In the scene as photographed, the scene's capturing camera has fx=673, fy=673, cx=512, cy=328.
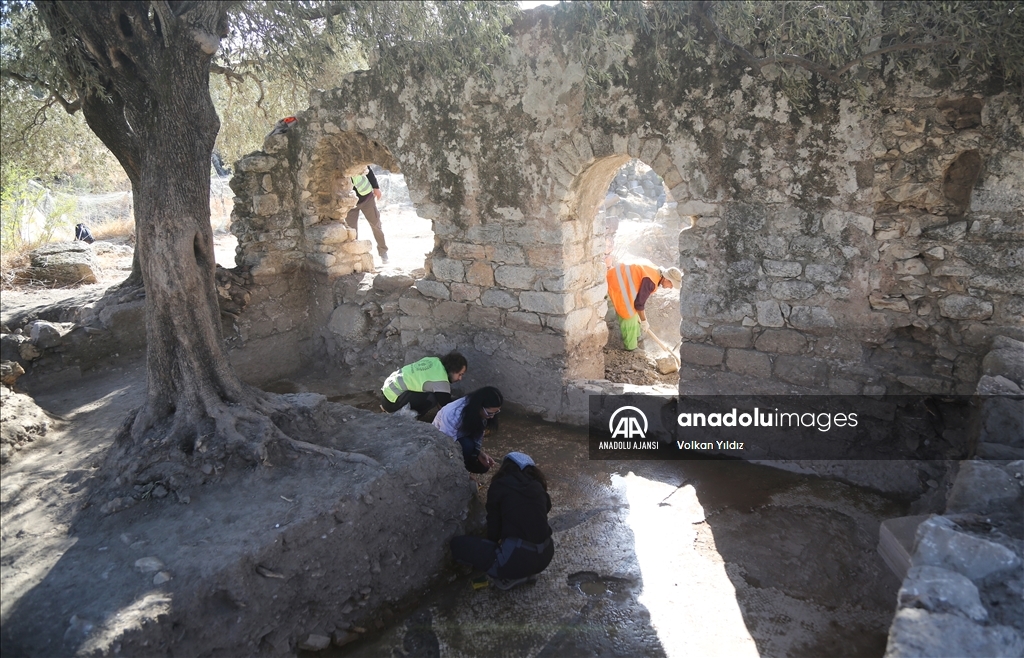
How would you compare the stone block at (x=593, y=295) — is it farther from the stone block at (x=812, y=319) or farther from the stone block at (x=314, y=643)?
the stone block at (x=314, y=643)

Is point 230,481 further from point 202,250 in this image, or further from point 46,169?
point 46,169

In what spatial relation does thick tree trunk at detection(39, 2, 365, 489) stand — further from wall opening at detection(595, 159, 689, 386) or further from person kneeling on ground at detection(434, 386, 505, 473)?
wall opening at detection(595, 159, 689, 386)

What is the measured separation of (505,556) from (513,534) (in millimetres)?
139

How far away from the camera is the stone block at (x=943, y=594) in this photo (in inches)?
104

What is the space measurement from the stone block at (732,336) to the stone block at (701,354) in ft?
0.23

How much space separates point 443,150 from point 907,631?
16.3 ft

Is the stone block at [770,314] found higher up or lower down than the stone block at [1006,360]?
higher up

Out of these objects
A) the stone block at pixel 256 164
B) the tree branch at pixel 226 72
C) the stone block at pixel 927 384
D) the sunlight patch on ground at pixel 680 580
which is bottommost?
the sunlight patch on ground at pixel 680 580

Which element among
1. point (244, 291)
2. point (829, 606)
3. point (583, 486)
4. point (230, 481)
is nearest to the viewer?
point (829, 606)

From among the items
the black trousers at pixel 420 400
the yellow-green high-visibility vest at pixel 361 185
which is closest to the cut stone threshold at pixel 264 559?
the black trousers at pixel 420 400

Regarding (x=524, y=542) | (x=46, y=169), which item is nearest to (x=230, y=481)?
(x=524, y=542)

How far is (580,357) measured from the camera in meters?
6.21

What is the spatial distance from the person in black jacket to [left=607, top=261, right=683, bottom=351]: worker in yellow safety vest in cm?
335

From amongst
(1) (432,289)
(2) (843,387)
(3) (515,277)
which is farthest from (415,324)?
(2) (843,387)
